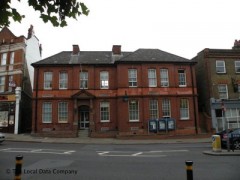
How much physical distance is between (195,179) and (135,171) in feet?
7.71

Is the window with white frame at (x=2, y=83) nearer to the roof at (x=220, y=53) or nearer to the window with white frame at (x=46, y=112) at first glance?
the window with white frame at (x=46, y=112)

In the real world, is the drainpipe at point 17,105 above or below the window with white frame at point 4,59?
below

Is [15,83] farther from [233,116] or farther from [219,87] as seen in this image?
[233,116]

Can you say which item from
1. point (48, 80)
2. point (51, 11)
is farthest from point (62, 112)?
point (51, 11)

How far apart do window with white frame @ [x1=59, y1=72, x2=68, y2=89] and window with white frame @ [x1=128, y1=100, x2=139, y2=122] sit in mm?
7656

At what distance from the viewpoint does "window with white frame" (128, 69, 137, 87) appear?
3091 cm

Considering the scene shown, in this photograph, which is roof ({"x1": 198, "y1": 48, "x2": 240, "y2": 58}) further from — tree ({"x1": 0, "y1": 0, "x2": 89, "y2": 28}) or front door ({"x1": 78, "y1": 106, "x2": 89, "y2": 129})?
tree ({"x1": 0, "y1": 0, "x2": 89, "y2": 28})

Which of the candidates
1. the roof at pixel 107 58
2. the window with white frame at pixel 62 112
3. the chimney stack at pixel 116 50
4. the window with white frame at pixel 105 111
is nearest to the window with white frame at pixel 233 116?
the roof at pixel 107 58

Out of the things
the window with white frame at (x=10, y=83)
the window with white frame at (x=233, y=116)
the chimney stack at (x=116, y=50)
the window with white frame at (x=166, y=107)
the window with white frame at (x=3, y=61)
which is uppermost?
the chimney stack at (x=116, y=50)

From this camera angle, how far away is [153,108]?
1202 inches

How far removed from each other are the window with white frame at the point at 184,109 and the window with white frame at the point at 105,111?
27.2ft

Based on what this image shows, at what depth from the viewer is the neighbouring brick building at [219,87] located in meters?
31.8

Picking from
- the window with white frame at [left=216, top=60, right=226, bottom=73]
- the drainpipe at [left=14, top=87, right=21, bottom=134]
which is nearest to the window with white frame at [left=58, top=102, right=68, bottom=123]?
the drainpipe at [left=14, top=87, right=21, bottom=134]

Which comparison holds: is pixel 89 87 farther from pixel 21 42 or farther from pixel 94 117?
pixel 21 42
